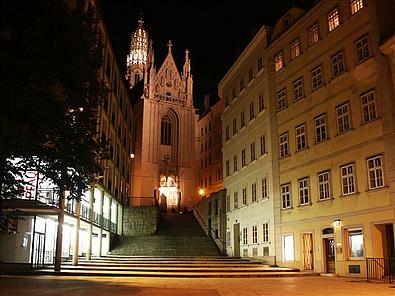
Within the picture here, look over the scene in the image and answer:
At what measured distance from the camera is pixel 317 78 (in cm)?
2695

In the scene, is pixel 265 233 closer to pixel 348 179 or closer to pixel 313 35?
pixel 348 179

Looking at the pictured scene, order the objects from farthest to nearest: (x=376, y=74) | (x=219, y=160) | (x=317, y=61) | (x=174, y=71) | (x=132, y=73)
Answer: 1. (x=132, y=73)
2. (x=174, y=71)
3. (x=219, y=160)
4. (x=317, y=61)
5. (x=376, y=74)

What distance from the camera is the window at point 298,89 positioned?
2850 centimetres

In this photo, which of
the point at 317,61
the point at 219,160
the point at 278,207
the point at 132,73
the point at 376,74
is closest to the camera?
the point at 376,74

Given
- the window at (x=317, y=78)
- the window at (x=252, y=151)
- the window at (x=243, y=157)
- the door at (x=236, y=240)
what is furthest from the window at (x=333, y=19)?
the door at (x=236, y=240)

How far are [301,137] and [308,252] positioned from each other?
6.90 m

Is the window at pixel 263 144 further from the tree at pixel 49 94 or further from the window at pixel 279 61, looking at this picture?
the tree at pixel 49 94

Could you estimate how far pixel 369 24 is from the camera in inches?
896

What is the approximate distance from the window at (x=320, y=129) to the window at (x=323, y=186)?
79.7 inches

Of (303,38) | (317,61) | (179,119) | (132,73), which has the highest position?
(132,73)

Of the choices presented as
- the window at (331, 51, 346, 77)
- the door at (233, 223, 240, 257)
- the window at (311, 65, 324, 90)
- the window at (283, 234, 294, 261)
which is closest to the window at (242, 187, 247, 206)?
the door at (233, 223, 240, 257)

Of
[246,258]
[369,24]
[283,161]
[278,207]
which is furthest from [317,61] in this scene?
[246,258]

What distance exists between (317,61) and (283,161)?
671 cm

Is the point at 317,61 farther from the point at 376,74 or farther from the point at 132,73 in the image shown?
the point at 132,73
